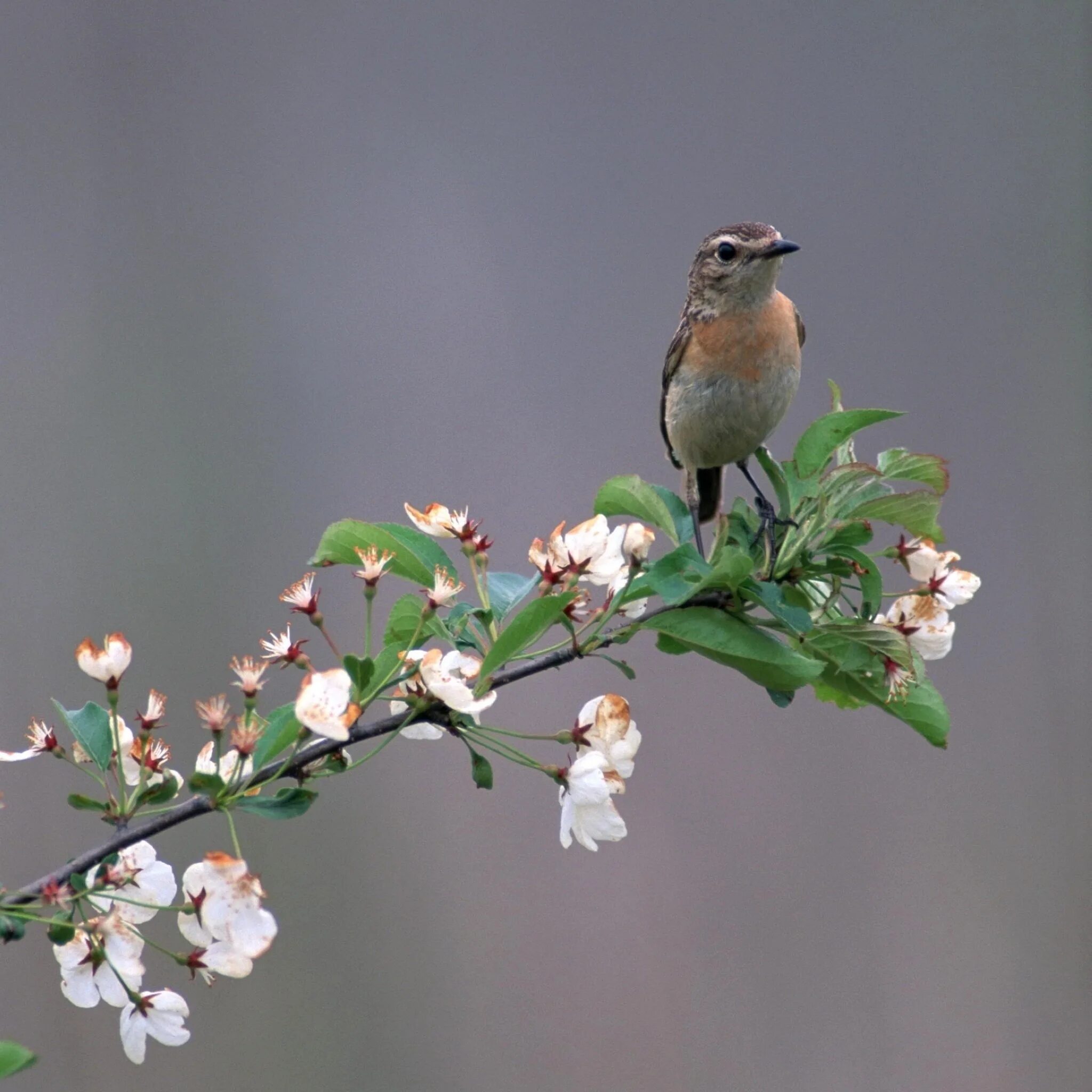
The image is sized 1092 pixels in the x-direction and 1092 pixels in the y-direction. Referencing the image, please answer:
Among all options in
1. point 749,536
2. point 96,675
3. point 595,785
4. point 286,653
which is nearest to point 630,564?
point 749,536

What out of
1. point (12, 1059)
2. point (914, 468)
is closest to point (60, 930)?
point (12, 1059)

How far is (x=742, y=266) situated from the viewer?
6.22ft

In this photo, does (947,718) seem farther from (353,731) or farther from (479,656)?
(353,731)

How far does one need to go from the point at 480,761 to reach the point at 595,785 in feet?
0.31

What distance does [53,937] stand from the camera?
764 mm

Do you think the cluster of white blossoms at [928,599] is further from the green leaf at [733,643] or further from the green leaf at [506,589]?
the green leaf at [506,589]

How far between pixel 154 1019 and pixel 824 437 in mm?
747

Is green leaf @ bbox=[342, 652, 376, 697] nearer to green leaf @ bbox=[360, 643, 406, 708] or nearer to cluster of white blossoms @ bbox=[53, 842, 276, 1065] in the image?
green leaf @ bbox=[360, 643, 406, 708]

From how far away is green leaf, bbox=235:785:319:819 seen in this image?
0.81m

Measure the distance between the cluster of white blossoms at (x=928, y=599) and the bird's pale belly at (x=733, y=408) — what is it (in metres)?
0.72

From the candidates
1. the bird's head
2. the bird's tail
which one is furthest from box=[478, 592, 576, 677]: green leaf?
the bird's tail

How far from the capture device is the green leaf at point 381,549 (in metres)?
1.02

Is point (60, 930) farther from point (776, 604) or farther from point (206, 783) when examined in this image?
point (776, 604)

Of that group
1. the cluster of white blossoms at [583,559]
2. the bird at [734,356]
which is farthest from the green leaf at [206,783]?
the bird at [734,356]
